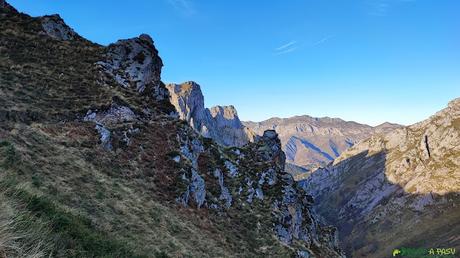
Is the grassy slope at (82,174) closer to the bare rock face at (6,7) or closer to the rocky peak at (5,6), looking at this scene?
the bare rock face at (6,7)

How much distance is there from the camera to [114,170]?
3572 centimetres

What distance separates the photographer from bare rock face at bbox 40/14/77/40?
6269cm

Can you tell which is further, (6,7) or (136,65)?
(136,65)

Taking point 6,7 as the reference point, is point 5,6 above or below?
above

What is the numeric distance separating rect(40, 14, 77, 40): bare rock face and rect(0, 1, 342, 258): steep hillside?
189 millimetres

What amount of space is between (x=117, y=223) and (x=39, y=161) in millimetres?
A: 8222

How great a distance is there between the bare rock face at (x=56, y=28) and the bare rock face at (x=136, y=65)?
26.9 ft

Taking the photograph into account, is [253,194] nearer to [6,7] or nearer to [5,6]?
[6,7]

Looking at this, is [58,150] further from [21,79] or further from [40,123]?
[21,79]

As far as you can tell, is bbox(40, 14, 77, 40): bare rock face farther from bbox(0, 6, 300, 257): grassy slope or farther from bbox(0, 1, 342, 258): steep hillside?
bbox(0, 6, 300, 257): grassy slope

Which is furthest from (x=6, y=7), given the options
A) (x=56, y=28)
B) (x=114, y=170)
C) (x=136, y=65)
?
(x=114, y=170)

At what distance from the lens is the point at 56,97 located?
145ft

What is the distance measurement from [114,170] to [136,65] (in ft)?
107

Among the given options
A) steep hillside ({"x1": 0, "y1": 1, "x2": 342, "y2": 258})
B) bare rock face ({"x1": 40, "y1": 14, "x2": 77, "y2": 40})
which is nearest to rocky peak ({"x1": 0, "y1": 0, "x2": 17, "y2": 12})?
steep hillside ({"x1": 0, "y1": 1, "x2": 342, "y2": 258})
